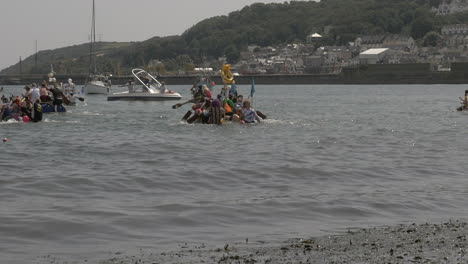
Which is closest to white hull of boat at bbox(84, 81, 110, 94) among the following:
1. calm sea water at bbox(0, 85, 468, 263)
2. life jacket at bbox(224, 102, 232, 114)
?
life jacket at bbox(224, 102, 232, 114)

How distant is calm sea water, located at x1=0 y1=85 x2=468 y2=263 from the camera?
487 inches

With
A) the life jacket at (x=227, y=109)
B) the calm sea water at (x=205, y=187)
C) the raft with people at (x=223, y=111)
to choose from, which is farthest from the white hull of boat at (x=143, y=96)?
the calm sea water at (x=205, y=187)

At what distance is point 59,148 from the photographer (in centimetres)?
2517

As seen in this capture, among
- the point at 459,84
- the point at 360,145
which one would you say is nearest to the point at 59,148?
the point at 360,145

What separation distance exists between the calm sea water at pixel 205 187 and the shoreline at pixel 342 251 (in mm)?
497

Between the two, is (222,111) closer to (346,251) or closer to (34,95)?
(34,95)

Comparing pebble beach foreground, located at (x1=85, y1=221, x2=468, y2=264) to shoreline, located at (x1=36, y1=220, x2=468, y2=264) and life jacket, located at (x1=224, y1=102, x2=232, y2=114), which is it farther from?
life jacket, located at (x1=224, y1=102, x2=232, y2=114)

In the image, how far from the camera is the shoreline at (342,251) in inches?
410

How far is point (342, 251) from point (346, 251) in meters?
0.05

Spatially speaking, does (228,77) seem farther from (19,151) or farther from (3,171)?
(3,171)

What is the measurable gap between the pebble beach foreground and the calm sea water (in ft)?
1.80

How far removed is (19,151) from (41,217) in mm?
11143

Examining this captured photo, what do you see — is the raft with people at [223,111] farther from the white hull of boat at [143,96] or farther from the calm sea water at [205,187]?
the white hull of boat at [143,96]

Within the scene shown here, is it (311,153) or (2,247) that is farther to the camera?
(311,153)
